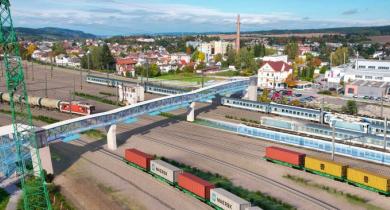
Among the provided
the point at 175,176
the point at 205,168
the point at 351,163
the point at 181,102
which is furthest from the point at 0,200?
the point at 351,163

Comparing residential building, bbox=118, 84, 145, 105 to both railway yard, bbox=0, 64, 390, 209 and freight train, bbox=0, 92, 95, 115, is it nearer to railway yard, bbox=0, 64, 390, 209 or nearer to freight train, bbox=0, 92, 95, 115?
freight train, bbox=0, 92, 95, 115

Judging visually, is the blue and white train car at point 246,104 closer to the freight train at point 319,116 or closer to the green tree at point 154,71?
the freight train at point 319,116

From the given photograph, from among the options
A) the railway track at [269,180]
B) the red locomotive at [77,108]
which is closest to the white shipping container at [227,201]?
the railway track at [269,180]

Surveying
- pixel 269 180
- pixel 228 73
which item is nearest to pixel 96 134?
pixel 269 180

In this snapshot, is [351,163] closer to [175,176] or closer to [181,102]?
[175,176]

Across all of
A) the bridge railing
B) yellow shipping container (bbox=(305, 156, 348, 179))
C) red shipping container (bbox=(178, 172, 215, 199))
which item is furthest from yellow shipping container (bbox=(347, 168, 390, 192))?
the bridge railing
